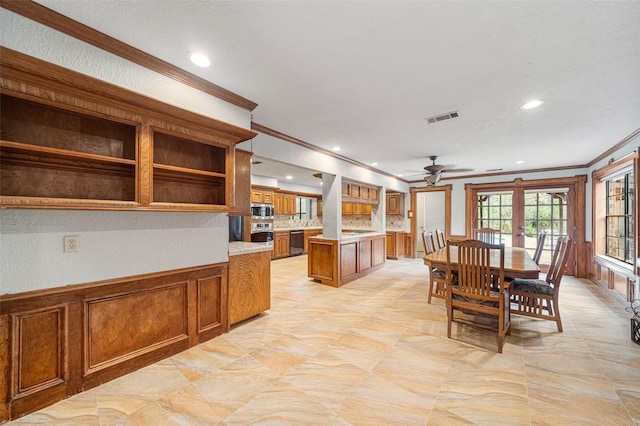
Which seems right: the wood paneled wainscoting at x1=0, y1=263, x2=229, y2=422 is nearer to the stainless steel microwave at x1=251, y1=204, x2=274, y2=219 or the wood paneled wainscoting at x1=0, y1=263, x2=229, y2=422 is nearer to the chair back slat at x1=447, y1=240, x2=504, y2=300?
the chair back slat at x1=447, y1=240, x2=504, y2=300

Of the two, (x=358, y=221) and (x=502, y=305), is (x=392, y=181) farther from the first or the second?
(x=502, y=305)

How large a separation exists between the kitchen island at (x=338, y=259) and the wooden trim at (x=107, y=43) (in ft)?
10.1

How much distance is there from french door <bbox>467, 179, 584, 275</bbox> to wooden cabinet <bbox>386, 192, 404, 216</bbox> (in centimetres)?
176

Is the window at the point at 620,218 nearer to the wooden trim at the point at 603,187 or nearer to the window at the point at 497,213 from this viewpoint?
the wooden trim at the point at 603,187

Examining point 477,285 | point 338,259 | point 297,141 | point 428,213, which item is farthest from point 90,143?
point 428,213

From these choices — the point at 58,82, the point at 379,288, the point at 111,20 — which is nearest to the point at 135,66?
the point at 111,20

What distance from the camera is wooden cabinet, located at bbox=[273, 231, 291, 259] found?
7.62 metres

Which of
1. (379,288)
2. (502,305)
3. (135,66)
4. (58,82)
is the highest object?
(135,66)

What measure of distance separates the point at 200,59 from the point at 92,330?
2.17m

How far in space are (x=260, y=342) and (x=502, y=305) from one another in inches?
92.0

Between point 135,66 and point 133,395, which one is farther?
point 135,66

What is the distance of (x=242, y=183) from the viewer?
3027mm

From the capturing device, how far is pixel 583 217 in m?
5.59

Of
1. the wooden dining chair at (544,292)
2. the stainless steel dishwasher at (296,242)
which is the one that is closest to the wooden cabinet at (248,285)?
the wooden dining chair at (544,292)
